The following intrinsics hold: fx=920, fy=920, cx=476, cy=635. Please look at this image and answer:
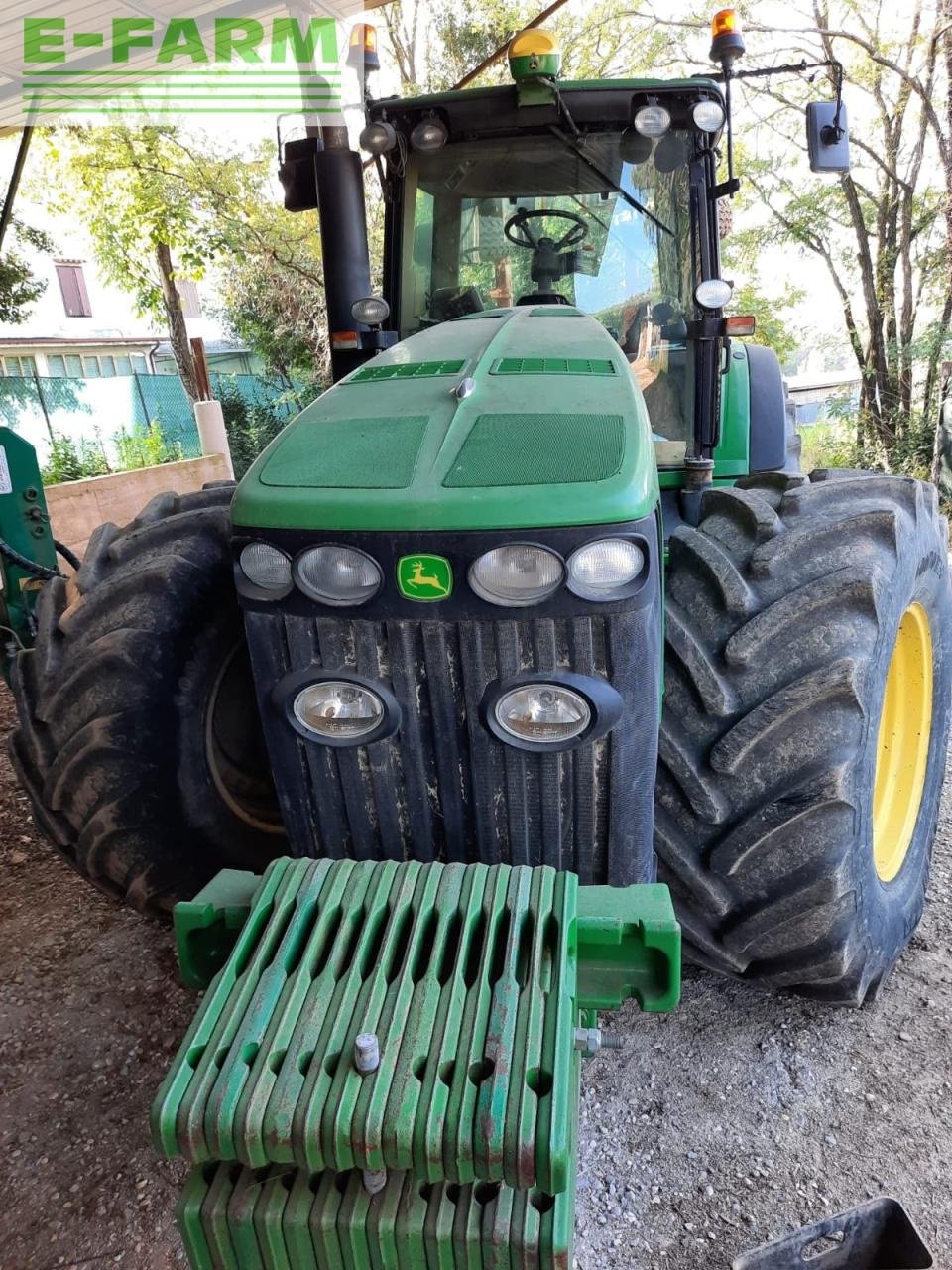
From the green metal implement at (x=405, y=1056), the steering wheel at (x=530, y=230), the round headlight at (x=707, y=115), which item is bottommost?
the green metal implement at (x=405, y=1056)

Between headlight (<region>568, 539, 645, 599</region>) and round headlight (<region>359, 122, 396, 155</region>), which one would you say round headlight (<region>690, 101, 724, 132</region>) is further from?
headlight (<region>568, 539, 645, 599</region>)

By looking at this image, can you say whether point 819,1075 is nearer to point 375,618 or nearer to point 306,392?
point 375,618

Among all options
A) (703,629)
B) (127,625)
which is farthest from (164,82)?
(703,629)

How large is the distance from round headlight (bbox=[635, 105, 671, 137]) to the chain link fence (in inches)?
356

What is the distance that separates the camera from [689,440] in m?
2.95

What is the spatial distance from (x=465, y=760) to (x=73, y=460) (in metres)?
9.64

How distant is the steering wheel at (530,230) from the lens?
296cm

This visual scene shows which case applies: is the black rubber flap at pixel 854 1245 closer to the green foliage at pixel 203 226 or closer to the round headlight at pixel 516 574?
the round headlight at pixel 516 574

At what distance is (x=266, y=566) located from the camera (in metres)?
1.53

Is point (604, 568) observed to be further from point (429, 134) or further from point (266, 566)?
point (429, 134)

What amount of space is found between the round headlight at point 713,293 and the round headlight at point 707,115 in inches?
17.5

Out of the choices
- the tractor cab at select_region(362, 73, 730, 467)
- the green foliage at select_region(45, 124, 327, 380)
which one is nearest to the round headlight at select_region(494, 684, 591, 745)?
the tractor cab at select_region(362, 73, 730, 467)

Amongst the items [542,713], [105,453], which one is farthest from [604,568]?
[105,453]

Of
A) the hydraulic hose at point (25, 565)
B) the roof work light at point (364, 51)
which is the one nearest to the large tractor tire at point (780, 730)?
the roof work light at point (364, 51)
